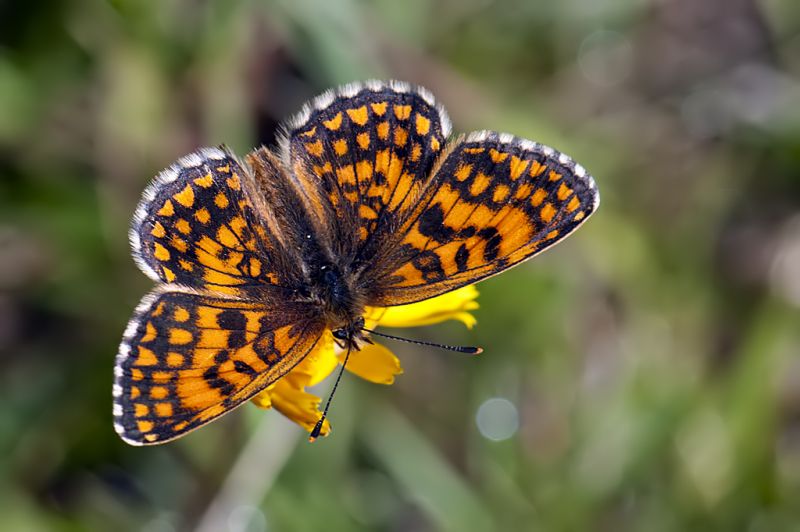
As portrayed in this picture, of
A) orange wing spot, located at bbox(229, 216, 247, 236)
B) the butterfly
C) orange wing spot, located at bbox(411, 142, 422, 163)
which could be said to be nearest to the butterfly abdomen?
the butterfly

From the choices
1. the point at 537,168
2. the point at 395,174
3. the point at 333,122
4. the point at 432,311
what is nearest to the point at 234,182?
the point at 333,122

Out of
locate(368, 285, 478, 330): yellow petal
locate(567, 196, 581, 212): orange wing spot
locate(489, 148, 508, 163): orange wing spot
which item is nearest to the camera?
locate(567, 196, 581, 212): orange wing spot

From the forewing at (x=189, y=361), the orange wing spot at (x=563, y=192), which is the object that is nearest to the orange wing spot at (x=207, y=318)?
the forewing at (x=189, y=361)

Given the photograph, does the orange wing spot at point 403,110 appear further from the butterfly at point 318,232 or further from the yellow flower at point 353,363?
the yellow flower at point 353,363

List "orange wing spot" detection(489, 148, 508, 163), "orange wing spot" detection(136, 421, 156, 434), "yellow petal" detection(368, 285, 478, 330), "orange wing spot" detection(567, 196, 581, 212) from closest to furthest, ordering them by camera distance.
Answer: "orange wing spot" detection(136, 421, 156, 434)
"orange wing spot" detection(567, 196, 581, 212)
"orange wing spot" detection(489, 148, 508, 163)
"yellow petal" detection(368, 285, 478, 330)

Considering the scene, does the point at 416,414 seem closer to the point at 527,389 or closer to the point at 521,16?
the point at 527,389

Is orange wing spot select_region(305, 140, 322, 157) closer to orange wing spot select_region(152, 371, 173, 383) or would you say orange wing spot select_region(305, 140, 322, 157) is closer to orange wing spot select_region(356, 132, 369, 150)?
orange wing spot select_region(356, 132, 369, 150)

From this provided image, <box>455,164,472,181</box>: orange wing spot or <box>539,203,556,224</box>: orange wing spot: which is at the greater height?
<box>455,164,472,181</box>: orange wing spot

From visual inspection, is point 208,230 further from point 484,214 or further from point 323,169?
point 484,214
